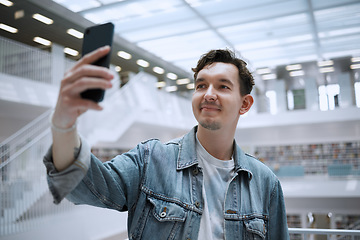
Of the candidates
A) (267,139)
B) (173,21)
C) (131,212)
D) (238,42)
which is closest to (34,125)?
(173,21)

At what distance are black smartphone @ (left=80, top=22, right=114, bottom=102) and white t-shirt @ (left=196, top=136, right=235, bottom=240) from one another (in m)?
0.52

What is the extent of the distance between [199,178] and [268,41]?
7.45m

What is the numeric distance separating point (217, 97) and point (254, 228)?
0.42 metres

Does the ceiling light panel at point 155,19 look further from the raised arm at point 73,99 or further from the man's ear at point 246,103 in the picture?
the raised arm at point 73,99

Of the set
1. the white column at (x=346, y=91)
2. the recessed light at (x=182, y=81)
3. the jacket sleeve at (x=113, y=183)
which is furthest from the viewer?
the recessed light at (x=182, y=81)

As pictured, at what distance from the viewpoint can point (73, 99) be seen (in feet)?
1.73

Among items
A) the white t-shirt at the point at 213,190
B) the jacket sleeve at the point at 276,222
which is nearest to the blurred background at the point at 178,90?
the white t-shirt at the point at 213,190

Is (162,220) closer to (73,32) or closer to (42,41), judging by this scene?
(42,41)

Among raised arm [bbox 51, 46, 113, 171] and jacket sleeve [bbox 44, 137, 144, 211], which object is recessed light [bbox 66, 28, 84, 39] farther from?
raised arm [bbox 51, 46, 113, 171]

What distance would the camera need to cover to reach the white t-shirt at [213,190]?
0.88m

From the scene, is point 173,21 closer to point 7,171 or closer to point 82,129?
point 82,129

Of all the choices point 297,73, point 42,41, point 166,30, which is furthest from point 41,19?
point 297,73

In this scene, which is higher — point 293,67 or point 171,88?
point 293,67

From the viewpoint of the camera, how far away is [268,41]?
7684 millimetres
